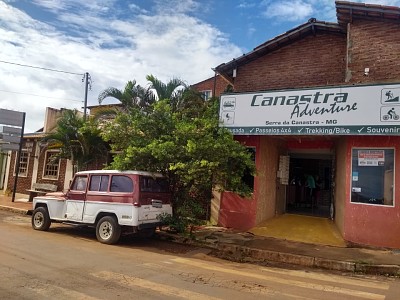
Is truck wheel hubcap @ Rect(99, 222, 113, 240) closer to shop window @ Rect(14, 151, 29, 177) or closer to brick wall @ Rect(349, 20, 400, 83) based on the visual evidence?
brick wall @ Rect(349, 20, 400, 83)

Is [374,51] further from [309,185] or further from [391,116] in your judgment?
[309,185]

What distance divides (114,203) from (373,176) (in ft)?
23.5

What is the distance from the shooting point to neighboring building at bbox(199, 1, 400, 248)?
9.65 meters

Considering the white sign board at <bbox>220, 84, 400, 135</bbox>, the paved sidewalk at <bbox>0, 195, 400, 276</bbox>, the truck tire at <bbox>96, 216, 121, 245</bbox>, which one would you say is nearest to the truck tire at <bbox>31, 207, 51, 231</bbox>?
the truck tire at <bbox>96, 216, 121, 245</bbox>

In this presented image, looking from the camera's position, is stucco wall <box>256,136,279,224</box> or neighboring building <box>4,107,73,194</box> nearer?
stucco wall <box>256,136,279,224</box>

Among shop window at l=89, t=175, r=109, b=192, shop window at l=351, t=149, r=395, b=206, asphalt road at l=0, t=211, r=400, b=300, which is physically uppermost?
shop window at l=351, t=149, r=395, b=206

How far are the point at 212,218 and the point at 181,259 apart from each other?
4684 mm

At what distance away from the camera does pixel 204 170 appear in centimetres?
957

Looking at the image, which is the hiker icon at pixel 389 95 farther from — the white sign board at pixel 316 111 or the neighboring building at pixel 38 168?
the neighboring building at pixel 38 168

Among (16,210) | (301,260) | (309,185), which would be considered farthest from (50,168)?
(301,260)

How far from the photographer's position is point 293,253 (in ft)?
29.5

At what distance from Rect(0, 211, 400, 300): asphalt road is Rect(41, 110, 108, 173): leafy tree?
6.14 metres

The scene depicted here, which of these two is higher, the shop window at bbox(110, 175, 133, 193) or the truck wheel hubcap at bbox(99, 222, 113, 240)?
the shop window at bbox(110, 175, 133, 193)

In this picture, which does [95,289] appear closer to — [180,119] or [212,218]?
[180,119]
